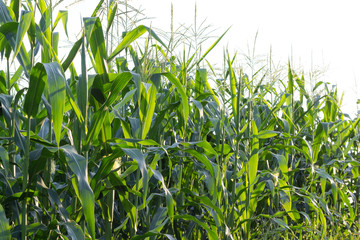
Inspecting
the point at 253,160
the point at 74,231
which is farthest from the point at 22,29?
the point at 253,160

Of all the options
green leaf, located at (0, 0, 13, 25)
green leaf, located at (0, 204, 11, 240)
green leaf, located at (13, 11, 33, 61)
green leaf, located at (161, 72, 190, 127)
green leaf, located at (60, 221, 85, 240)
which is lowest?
green leaf, located at (60, 221, 85, 240)

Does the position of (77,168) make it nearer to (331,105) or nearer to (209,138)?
(209,138)

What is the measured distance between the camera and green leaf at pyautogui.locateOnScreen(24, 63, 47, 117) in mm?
1465

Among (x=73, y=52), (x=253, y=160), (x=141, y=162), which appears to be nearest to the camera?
(x=141, y=162)

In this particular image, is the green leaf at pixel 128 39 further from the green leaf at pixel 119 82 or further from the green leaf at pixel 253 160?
the green leaf at pixel 253 160

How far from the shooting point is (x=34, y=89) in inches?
58.6

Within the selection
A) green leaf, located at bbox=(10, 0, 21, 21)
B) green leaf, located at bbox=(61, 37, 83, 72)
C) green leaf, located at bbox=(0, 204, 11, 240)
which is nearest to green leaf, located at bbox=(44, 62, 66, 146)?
green leaf, located at bbox=(61, 37, 83, 72)

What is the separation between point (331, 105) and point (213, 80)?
4.48ft

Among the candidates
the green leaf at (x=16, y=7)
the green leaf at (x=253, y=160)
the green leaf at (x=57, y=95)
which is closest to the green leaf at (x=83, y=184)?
the green leaf at (x=57, y=95)

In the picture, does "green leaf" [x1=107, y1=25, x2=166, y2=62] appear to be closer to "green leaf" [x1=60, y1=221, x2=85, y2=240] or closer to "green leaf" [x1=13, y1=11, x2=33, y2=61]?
"green leaf" [x1=13, y1=11, x2=33, y2=61]

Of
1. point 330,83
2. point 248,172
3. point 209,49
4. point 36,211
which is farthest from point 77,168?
point 330,83

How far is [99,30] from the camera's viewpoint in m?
1.64

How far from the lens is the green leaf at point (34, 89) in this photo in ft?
4.81

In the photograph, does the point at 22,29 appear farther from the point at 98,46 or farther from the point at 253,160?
the point at 253,160
